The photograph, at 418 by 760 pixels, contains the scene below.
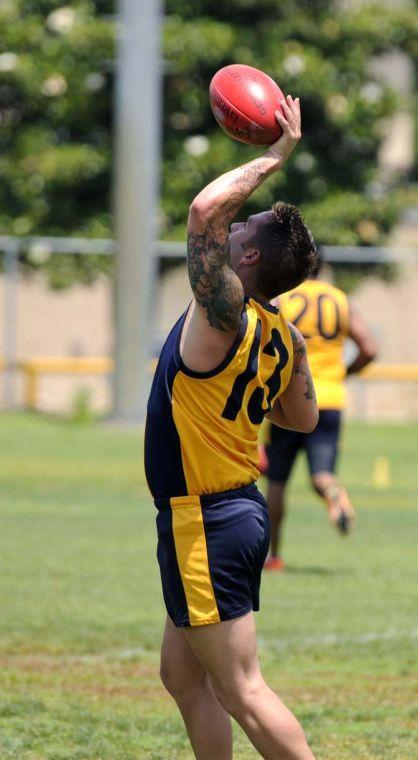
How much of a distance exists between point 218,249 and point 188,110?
25293 millimetres

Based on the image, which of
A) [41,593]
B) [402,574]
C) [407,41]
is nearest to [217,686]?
[41,593]

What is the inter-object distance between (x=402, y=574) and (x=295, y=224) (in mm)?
6154

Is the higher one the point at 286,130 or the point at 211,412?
the point at 286,130

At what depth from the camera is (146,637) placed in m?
8.01

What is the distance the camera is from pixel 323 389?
10.2 m

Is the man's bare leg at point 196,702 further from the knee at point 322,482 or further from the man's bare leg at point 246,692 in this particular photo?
the knee at point 322,482

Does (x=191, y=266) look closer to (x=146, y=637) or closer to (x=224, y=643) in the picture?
(x=224, y=643)

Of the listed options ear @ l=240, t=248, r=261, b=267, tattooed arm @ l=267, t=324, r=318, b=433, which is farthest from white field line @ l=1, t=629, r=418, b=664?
ear @ l=240, t=248, r=261, b=267

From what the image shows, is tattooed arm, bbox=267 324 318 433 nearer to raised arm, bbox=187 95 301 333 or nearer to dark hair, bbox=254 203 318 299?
dark hair, bbox=254 203 318 299

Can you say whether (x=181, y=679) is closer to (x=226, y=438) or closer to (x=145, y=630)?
(x=226, y=438)

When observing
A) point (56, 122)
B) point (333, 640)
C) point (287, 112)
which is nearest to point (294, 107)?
point (287, 112)

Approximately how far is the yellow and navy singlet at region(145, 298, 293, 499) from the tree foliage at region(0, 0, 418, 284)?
74.8ft

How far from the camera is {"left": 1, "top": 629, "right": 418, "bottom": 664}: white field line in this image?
750 centimetres

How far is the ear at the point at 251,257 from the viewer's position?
4.54m
